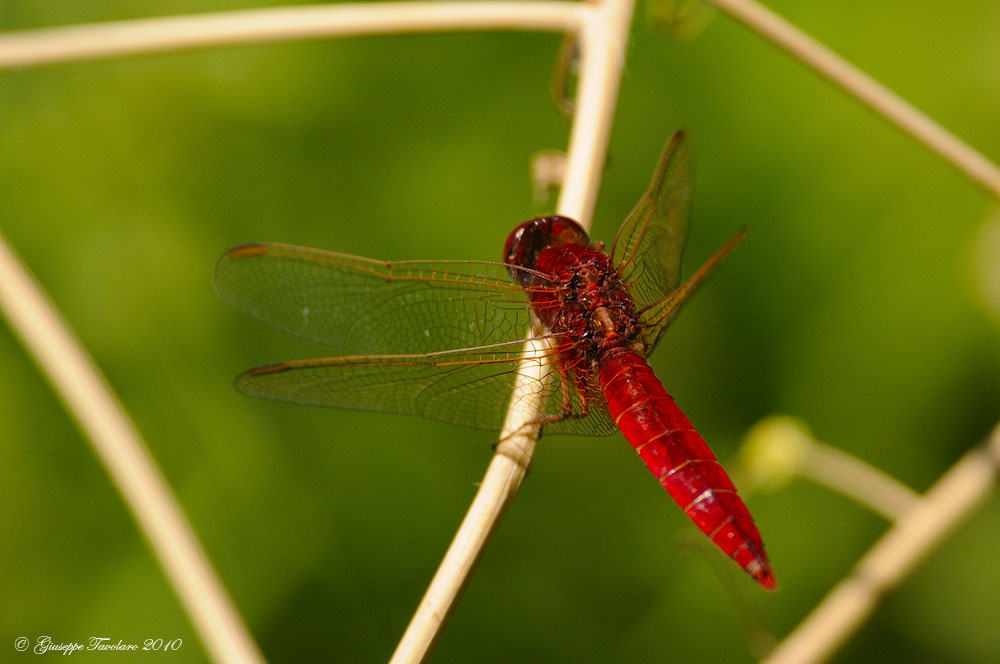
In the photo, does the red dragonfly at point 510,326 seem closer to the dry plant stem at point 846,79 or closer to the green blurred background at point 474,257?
the dry plant stem at point 846,79

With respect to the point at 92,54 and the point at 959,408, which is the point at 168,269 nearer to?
the point at 92,54

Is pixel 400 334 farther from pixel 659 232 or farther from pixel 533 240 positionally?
pixel 659 232

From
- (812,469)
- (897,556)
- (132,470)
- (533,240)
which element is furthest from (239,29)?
(897,556)

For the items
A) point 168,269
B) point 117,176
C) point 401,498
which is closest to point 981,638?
point 401,498

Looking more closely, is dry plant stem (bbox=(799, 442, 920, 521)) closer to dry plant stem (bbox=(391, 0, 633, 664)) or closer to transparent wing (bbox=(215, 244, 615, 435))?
transparent wing (bbox=(215, 244, 615, 435))

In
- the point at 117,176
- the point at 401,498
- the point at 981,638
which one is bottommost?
the point at 981,638

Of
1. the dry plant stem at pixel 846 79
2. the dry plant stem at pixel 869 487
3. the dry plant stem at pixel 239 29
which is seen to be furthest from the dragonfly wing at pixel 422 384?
the dry plant stem at pixel 846 79
